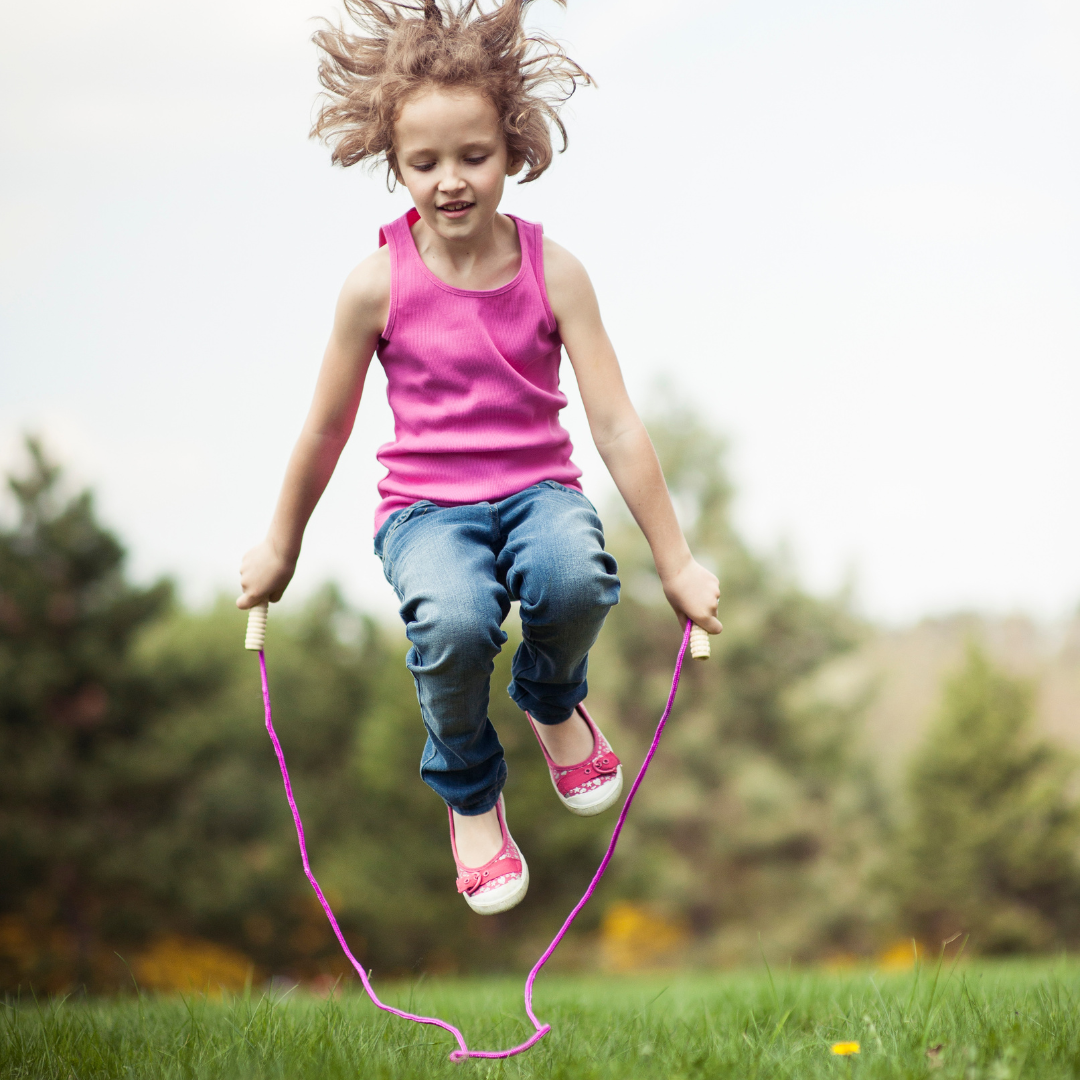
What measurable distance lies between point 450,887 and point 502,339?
67.6 ft

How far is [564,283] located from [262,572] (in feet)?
3.76

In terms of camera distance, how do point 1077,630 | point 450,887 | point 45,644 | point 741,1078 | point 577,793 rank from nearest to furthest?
point 741,1078
point 577,793
point 45,644
point 450,887
point 1077,630

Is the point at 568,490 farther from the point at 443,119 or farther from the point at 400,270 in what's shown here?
the point at 443,119

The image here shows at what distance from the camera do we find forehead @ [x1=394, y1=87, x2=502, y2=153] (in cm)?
273

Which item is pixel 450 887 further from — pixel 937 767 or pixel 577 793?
pixel 577 793

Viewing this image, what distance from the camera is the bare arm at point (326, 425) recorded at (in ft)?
9.70

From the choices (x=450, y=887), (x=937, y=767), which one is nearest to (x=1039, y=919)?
(x=937, y=767)

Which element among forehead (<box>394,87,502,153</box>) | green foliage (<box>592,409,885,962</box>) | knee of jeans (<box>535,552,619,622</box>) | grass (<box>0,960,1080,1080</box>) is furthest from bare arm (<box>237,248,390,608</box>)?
green foliage (<box>592,409,885,962</box>)

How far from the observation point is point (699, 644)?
2.86 m

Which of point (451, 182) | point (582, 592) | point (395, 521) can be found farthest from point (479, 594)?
point (451, 182)

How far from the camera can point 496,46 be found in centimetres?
293

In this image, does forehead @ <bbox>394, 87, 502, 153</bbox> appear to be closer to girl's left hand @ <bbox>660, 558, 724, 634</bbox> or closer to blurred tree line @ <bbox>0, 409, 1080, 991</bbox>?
girl's left hand @ <bbox>660, 558, 724, 634</bbox>

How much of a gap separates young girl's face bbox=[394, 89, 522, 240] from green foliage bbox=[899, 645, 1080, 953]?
21.8 metres

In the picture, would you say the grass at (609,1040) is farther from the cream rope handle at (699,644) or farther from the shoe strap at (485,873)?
the cream rope handle at (699,644)
